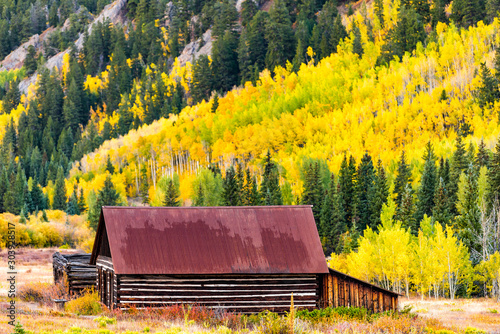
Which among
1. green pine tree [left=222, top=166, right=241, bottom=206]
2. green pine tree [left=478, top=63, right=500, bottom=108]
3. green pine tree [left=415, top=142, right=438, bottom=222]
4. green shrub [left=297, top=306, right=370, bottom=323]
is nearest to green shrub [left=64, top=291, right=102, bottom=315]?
green shrub [left=297, top=306, right=370, bottom=323]

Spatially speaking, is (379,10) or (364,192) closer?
(364,192)

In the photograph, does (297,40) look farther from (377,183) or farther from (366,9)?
(377,183)

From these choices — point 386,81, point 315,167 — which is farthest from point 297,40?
point 315,167

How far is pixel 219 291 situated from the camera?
31.4 m

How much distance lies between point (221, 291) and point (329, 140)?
87.2 m

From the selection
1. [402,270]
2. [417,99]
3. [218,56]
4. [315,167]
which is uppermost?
[218,56]

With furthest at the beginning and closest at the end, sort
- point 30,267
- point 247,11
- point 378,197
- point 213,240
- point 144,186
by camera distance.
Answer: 1. point 247,11
2. point 144,186
3. point 378,197
4. point 30,267
5. point 213,240

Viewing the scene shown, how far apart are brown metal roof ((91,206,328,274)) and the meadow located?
2068mm

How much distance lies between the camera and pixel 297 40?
528 ft

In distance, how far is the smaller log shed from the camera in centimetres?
3083

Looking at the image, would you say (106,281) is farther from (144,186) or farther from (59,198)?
(59,198)

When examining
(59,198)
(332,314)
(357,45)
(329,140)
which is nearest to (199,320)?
(332,314)

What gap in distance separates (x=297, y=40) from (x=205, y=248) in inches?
5274

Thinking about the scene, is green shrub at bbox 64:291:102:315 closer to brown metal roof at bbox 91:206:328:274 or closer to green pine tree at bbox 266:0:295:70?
brown metal roof at bbox 91:206:328:274
